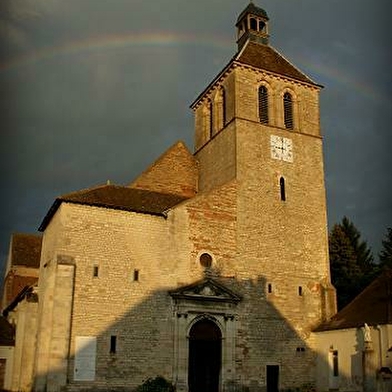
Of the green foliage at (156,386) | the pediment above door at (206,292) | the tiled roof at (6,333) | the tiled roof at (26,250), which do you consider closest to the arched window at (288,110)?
the pediment above door at (206,292)

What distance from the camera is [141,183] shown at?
2873cm

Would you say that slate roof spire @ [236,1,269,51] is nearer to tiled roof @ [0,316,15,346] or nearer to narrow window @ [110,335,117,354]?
narrow window @ [110,335,117,354]

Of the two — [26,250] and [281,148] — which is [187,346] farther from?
[26,250]

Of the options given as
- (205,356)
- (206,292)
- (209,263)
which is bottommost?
(205,356)

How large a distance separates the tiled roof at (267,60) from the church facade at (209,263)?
0.19 meters

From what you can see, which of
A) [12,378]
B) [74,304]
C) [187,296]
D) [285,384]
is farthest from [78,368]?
[285,384]

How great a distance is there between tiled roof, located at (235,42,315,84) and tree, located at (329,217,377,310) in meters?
13.8

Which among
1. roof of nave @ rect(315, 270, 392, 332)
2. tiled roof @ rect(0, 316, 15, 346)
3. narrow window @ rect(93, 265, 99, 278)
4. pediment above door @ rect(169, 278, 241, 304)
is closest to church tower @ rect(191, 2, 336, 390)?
pediment above door @ rect(169, 278, 241, 304)

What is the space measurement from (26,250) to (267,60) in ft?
74.2

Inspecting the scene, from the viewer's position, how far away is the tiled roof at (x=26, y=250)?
38.0 meters

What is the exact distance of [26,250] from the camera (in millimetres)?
39156

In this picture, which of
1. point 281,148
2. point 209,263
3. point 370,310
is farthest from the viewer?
point 281,148

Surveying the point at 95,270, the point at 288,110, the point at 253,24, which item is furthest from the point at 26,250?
the point at 253,24

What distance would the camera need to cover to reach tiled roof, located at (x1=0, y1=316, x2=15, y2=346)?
2823cm
